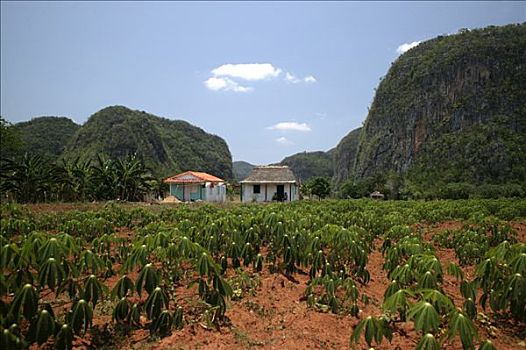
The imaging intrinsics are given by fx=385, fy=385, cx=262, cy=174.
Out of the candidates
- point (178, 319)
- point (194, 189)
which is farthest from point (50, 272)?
point (194, 189)

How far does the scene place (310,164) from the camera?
116 m

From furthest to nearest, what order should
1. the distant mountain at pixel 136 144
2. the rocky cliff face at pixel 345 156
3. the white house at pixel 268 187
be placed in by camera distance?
the rocky cliff face at pixel 345 156 < the distant mountain at pixel 136 144 < the white house at pixel 268 187

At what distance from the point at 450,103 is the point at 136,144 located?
1926 inches

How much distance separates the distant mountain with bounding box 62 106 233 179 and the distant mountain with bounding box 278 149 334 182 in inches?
1236

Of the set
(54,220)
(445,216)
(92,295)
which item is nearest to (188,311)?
(92,295)

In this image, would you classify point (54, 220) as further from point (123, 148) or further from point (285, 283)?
point (123, 148)

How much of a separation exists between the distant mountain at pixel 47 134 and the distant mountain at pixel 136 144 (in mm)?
3615

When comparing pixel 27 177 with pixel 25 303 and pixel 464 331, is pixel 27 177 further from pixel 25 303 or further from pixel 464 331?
pixel 464 331

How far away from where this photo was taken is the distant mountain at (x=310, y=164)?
110688 millimetres

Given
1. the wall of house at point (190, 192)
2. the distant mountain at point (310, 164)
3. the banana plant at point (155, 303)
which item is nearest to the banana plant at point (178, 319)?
the banana plant at point (155, 303)

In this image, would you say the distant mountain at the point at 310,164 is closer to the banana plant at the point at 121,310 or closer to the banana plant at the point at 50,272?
the banana plant at the point at 121,310

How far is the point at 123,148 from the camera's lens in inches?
2251

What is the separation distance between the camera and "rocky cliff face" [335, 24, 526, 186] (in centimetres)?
5258

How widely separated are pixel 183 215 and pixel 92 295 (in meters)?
8.32
